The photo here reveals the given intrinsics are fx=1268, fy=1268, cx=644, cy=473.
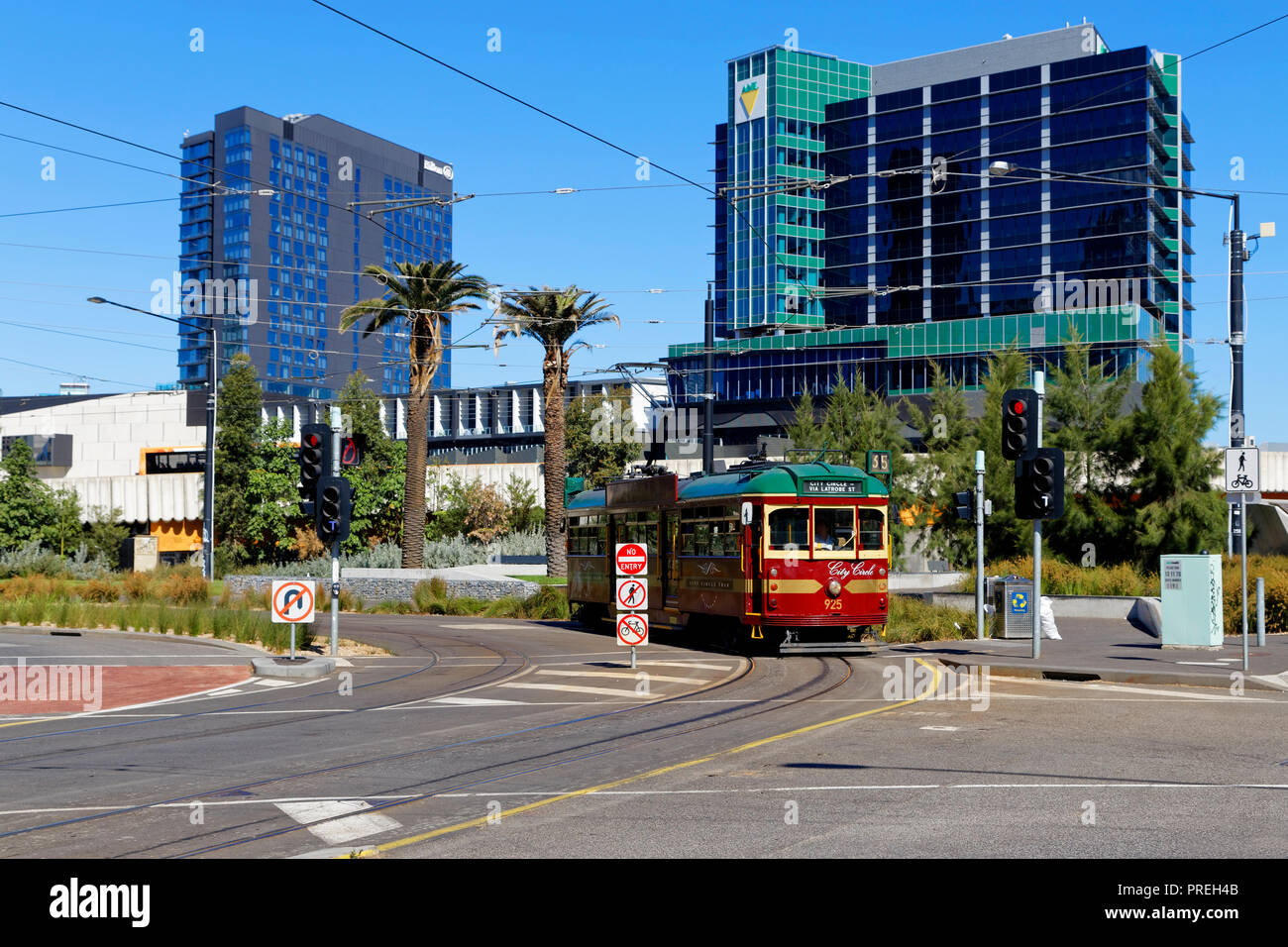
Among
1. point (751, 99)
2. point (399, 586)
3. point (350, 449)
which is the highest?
point (751, 99)

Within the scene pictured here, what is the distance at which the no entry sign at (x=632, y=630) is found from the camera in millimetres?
19938

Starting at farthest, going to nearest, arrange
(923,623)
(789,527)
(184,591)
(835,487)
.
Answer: (184,591)
(923,623)
(835,487)
(789,527)

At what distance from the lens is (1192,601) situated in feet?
76.0

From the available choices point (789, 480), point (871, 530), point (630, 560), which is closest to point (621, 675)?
point (630, 560)

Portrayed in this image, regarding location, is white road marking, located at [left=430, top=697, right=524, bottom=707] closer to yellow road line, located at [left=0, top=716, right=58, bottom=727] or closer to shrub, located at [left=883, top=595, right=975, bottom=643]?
yellow road line, located at [left=0, top=716, right=58, bottom=727]

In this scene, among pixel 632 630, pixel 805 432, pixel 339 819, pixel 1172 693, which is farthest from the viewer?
pixel 805 432

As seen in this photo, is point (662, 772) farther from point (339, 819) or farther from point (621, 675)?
point (621, 675)

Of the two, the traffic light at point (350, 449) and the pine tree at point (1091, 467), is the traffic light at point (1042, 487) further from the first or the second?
the pine tree at point (1091, 467)

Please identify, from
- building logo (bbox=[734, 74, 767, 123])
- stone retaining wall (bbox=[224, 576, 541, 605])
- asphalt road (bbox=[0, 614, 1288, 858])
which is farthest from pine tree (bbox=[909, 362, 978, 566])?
building logo (bbox=[734, 74, 767, 123])

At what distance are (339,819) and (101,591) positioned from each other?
3317 centimetres

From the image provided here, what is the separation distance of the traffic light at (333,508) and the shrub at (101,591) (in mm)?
19030

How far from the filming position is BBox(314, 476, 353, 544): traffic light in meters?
22.0
